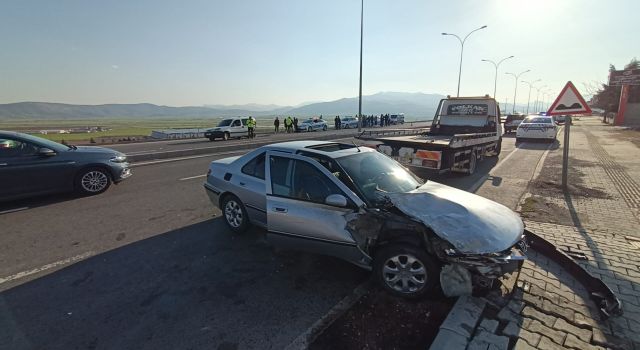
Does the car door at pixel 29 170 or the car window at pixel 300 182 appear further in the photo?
the car door at pixel 29 170

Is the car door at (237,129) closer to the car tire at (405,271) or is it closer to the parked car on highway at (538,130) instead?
the parked car on highway at (538,130)

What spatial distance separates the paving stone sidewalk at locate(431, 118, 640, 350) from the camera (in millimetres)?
2684

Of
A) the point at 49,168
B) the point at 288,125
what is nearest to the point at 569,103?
the point at 49,168

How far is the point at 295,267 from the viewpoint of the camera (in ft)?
13.2

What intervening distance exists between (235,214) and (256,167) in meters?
A: 0.86

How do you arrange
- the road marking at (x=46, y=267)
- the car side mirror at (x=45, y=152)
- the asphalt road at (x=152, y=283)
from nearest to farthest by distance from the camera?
the asphalt road at (x=152, y=283) < the road marking at (x=46, y=267) < the car side mirror at (x=45, y=152)

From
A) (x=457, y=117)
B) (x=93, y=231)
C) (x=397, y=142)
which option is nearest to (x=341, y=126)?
(x=457, y=117)

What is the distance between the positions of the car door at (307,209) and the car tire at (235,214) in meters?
1.00

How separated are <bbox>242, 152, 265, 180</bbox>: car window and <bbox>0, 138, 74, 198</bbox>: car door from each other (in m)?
4.79

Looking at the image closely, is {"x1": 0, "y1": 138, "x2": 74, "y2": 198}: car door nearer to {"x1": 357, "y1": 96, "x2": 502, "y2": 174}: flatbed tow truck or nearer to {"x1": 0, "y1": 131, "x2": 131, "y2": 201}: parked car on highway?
{"x1": 0, "y1": 131, "x2": 131, "y2": 201}: parked car on highway

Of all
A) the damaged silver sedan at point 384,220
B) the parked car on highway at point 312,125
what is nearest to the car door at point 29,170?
the damaged silver sedan at point 384,220

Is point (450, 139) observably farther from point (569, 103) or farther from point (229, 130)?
point (229, 130)

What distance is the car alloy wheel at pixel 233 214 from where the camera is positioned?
16.5 ft

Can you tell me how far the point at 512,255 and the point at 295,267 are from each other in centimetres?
236
